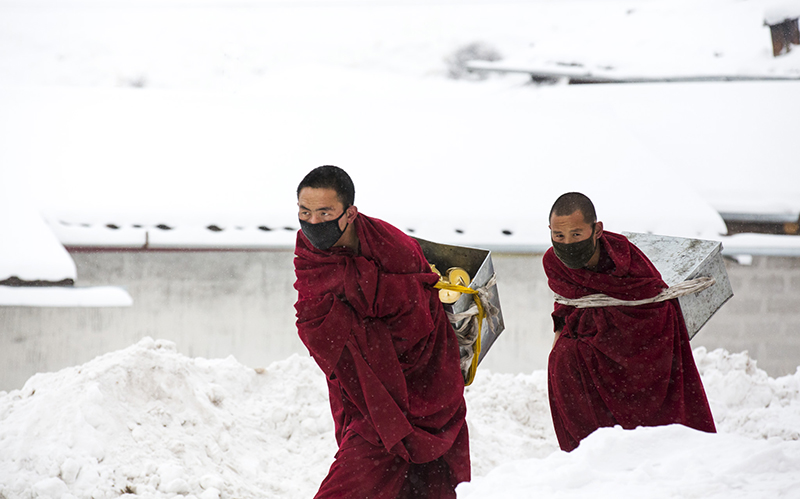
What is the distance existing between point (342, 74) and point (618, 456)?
18.6ft

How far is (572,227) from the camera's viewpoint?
259cm

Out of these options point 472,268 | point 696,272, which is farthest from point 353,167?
point 696,272

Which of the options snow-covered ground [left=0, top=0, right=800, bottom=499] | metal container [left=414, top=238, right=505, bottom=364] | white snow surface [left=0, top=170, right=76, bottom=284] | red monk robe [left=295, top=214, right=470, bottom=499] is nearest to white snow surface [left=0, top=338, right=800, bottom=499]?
snow-covered ground [left=0, top=0, right=800, bottom=499]

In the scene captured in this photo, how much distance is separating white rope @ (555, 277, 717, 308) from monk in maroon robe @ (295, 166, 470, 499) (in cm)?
70

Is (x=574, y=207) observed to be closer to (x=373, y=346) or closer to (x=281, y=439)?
(x=373, y=346)

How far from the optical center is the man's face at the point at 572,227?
8.50 ft

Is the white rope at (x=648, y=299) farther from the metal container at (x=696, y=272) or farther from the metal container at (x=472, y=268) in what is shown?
the metal container at (x=472, y=268)

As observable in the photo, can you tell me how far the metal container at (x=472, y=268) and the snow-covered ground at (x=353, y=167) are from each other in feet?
1.83

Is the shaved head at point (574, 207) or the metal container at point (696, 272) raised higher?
the shaved head at point (574, 207)

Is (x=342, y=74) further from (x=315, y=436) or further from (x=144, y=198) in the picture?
(x=315, y=436)

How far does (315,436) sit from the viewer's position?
379 cm

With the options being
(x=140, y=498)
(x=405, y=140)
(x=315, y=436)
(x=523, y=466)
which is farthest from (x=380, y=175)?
(x=523, y=466)

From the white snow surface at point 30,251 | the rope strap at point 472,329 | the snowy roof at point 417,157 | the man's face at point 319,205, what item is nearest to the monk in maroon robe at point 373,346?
the man's face at point 319,205

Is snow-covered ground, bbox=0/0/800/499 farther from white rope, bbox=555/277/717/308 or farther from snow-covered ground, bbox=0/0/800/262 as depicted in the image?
white rope, bbox=555/277/717/308
